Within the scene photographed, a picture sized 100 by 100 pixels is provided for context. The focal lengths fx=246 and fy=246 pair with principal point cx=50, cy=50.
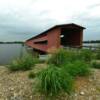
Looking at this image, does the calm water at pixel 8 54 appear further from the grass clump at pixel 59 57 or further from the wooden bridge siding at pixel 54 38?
the grass clump at pixel 59 57

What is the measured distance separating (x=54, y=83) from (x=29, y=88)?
3.74 feet

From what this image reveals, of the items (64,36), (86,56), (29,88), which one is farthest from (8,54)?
(29,88)

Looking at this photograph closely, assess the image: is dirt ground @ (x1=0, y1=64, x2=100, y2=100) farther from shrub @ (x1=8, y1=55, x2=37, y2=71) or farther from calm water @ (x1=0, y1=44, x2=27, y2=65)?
calm water @ (x1=0, y1=44, x2=27, y2=65)

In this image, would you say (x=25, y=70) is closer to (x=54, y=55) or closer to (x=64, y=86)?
(x=54, y=55)

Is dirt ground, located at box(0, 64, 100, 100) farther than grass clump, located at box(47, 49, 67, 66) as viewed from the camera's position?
No

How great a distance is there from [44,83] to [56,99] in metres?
0.51

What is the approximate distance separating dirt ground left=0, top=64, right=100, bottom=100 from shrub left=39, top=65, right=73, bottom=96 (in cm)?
26

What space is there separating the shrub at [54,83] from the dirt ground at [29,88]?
0.26 meters

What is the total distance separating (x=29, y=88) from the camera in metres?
6.59

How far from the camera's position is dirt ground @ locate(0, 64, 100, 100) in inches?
241

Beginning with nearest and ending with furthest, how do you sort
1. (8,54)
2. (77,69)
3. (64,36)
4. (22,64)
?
(77,69)
(22,64)
(8,54)
(64,36)

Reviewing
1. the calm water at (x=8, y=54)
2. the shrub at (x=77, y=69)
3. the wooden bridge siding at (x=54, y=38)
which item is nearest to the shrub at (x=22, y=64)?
the shrub at (x=77, y=69)

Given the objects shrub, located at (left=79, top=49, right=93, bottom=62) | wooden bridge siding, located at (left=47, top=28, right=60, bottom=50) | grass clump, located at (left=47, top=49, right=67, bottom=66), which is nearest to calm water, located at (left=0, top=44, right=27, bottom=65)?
wooden bridge siding, located at (left=47, top=28, right=60, bottom=50)

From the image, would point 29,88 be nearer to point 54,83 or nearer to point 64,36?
point 54,83
